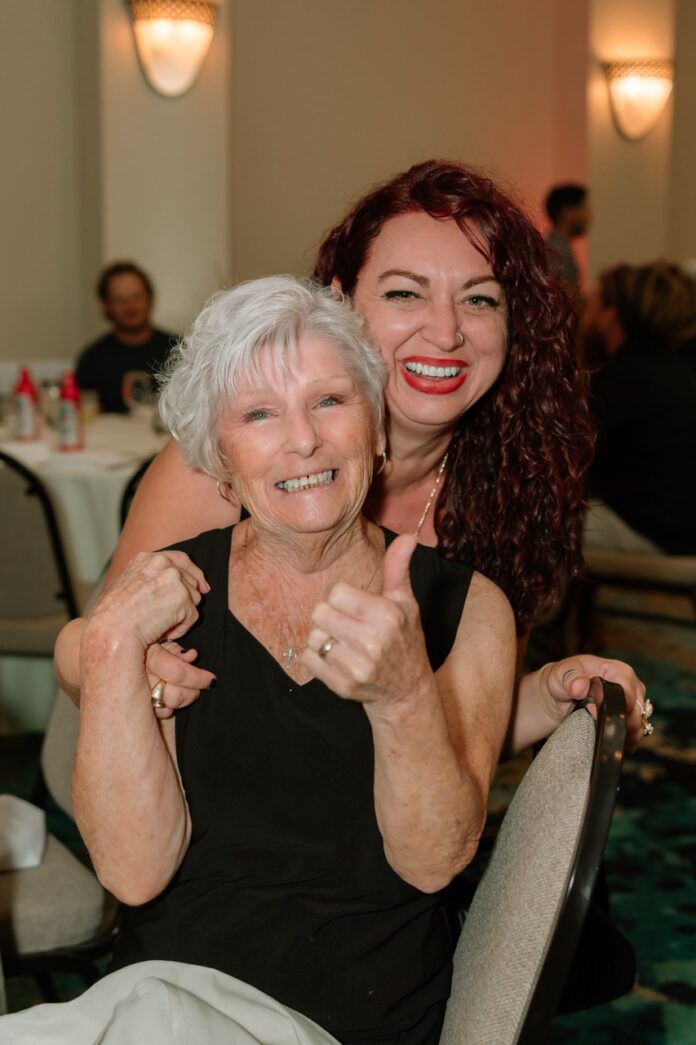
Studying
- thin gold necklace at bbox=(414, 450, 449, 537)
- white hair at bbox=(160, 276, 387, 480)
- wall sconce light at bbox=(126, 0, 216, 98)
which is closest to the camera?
white hair at bbox=(160, 276, 387, 480)

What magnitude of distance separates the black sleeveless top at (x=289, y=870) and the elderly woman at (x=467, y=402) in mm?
293

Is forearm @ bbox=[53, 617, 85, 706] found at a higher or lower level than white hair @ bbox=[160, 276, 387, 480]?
lower

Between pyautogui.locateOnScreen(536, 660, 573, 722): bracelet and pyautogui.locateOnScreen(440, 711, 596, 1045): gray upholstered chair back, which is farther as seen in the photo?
pyautogui.locateOnScreen(536, 660, 573, 722): bracelet

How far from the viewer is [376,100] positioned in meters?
7.54

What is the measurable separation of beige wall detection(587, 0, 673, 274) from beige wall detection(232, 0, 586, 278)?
21cm

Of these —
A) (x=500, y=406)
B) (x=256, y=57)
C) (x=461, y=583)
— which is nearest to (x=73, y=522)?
(x=500, y=406)

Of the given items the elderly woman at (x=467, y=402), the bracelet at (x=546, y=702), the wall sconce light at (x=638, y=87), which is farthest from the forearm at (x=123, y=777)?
the wall sconce light at (x=638, y=87)

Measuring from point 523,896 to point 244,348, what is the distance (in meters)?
0.67

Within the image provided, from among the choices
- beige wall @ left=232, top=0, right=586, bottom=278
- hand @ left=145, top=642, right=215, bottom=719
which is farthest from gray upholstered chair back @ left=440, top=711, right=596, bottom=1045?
beige wall @ left=232, top=0, right=586, bottom=278

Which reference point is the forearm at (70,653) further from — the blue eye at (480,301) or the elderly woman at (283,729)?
the blue eye at (480,301)

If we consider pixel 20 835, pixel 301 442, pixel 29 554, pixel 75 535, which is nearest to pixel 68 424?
pixel 75 535

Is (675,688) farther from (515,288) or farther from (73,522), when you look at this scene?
(515,288)

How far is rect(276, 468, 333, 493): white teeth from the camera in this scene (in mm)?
1404

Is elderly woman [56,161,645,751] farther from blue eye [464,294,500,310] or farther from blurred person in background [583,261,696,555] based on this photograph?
blurred person in background [583,261,696,555]
